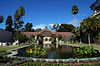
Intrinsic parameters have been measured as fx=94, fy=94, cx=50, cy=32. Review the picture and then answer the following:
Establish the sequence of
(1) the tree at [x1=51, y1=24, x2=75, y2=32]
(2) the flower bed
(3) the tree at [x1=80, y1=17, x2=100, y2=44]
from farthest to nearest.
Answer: (1) the tree at [x1=51, y1=24, x2=75, y2=32] < (3) the tree at [x1=80, y1=17, x2=100, y2=44] < (2) the flower bed

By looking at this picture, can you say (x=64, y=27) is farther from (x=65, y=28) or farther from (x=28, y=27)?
(x=28, y=27)

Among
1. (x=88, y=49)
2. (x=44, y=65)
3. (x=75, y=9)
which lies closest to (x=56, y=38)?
(x=75, y=9)

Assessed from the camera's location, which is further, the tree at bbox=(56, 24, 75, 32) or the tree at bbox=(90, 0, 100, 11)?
the tree at bbox=(56, 24, 75, 32)

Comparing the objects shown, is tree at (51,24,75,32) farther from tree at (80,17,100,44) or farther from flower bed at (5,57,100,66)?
flower bed at (5,57,100,66)

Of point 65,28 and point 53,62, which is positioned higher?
point 65,28

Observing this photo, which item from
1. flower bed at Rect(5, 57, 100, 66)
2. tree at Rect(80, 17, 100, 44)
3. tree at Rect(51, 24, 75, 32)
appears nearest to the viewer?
flower bed at Rect(5, 57, 100, 66)

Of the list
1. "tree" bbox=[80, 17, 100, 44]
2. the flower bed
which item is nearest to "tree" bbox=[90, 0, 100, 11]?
"tree" bbox=[80, 17, 100, 44]

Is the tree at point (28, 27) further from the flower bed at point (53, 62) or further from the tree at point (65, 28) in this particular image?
the flower bed at point (53, 62)

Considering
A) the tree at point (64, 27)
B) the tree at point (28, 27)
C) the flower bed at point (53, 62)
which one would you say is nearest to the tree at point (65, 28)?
the tree at point (64, 27)

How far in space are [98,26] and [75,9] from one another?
630 inches

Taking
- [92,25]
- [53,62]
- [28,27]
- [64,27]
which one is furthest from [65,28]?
[53,62]

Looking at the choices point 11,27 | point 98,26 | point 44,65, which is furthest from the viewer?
point 11,27

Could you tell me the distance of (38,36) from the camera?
167ft

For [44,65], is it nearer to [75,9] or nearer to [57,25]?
[75,9]
